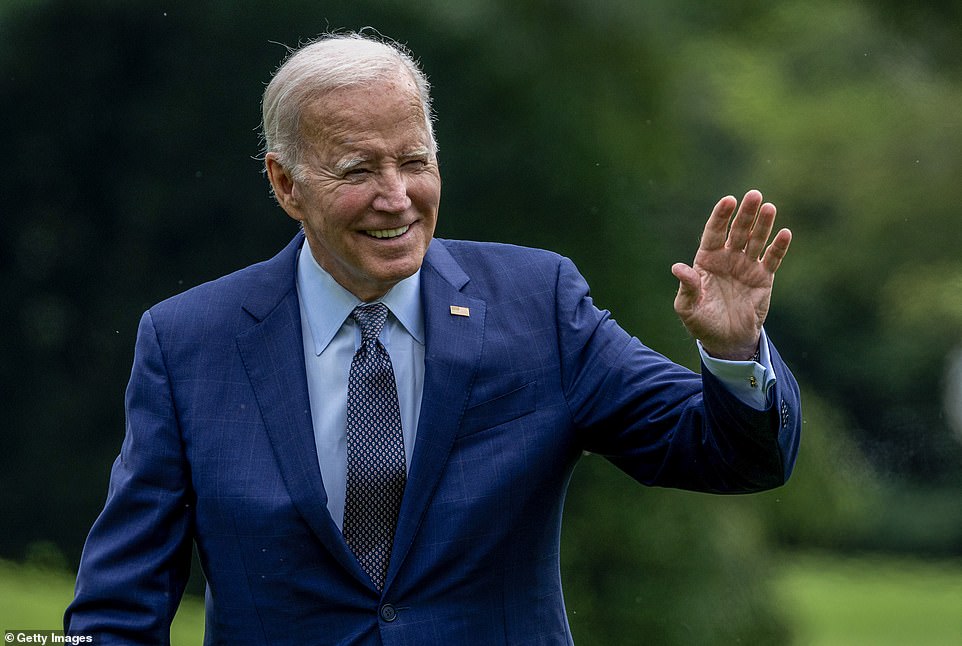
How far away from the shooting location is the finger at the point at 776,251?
2265 mm

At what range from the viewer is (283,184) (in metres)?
2.67

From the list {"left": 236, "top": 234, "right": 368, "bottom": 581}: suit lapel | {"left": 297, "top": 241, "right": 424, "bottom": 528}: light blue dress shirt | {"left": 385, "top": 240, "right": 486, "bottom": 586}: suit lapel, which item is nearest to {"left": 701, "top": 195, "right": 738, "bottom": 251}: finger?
{"left": 385, "top": 240, "right": 486, "bottom": 586}: suit lapel

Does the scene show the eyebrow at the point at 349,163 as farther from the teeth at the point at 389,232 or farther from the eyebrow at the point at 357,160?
the teeth at the point at 389,232

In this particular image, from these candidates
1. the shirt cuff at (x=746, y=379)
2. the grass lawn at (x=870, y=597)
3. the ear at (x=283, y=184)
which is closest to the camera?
the shirt cuff at (x=746, y=379)

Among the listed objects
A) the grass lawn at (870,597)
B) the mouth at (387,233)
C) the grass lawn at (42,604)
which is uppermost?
the mouth at (387,233)

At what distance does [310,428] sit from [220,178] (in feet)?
11.0

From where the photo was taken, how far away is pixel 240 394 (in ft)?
8.12

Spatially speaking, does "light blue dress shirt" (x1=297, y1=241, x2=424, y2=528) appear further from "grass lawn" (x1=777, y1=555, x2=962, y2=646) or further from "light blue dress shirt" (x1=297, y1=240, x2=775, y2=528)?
"grass lawn" (x1=777, y1=555, x2=962, y2=646)

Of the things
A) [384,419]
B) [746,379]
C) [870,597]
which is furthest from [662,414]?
[870,597]

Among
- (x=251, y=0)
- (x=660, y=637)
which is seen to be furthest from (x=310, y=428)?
(x=251, y=0)

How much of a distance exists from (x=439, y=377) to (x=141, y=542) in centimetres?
61

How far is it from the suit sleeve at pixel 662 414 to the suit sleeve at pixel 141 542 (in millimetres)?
739

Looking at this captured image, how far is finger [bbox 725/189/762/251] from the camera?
226cm

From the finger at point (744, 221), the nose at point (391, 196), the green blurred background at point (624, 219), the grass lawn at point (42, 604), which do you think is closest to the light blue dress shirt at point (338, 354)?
the nose at point (391, 196)
